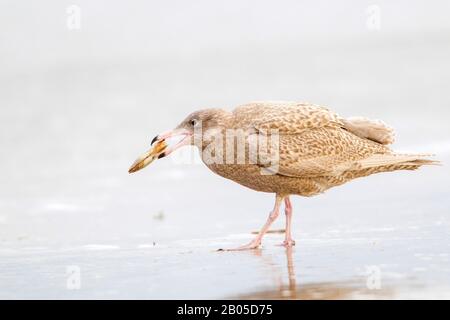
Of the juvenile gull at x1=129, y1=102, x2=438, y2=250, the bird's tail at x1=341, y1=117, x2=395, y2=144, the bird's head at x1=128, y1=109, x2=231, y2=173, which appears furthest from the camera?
the bird's tail at x1=341, y1=117, x2=395, y2=144

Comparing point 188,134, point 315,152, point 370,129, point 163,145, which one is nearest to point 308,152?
point 315,152

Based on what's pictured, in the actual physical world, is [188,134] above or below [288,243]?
above

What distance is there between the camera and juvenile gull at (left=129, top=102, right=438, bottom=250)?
33.4ft

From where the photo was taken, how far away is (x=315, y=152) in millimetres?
10555

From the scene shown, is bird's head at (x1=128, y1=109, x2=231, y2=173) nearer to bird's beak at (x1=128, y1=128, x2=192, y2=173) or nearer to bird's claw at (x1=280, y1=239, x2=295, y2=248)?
bird's beak at (x1=128, y1=128, x2=192, y2=173)

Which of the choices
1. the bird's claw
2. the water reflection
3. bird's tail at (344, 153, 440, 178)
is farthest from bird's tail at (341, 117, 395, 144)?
the water reflection

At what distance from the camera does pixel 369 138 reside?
37.1 feet

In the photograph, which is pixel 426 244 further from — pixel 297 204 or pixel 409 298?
pixel 297 204

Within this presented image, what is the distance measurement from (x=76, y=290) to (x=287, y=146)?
11.3ft

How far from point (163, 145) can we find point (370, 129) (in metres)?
2.42

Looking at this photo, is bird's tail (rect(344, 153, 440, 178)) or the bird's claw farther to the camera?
bird's tail (rect(344, 153, 440, 178))

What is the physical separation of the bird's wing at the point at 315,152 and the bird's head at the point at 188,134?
1.75ft

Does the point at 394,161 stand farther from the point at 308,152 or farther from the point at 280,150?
the point at 280,150

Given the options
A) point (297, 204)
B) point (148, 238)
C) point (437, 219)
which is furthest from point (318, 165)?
point (297, 204)
